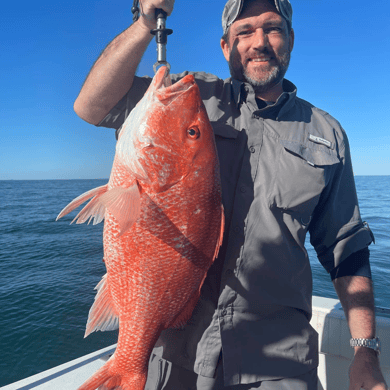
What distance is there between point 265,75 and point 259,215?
3.15 feet

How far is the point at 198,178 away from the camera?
1433mm

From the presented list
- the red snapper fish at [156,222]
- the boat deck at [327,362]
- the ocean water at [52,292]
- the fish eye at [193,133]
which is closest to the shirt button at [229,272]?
the red snapper fish at [156,222]

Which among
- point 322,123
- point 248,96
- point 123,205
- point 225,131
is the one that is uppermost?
point 248,96

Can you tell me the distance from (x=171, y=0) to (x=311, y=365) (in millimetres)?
2109

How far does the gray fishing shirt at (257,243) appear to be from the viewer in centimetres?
163

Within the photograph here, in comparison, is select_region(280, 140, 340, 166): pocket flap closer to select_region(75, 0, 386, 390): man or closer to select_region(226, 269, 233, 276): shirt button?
select_region(75, 0, 386, 390): man

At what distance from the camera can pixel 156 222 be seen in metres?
1.38

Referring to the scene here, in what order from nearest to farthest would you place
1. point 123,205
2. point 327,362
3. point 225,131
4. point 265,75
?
point 123,205 < point 225,131 < point 265,75 < point 327,362

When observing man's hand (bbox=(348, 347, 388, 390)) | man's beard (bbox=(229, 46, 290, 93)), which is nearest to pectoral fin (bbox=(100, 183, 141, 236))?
man's beard (bbox=(229, 46, 290, 93))

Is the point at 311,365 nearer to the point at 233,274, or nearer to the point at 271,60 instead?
the point at 233,274

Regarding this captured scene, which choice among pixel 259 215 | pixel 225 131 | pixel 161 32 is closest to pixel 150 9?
pixel 161 32

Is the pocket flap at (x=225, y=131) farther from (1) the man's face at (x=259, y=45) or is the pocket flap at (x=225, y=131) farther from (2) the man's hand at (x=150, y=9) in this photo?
(2) the man's hand at (x=150, y=9)

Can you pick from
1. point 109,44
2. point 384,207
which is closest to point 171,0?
point 109,44

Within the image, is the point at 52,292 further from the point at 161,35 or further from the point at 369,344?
the point at 161,35
